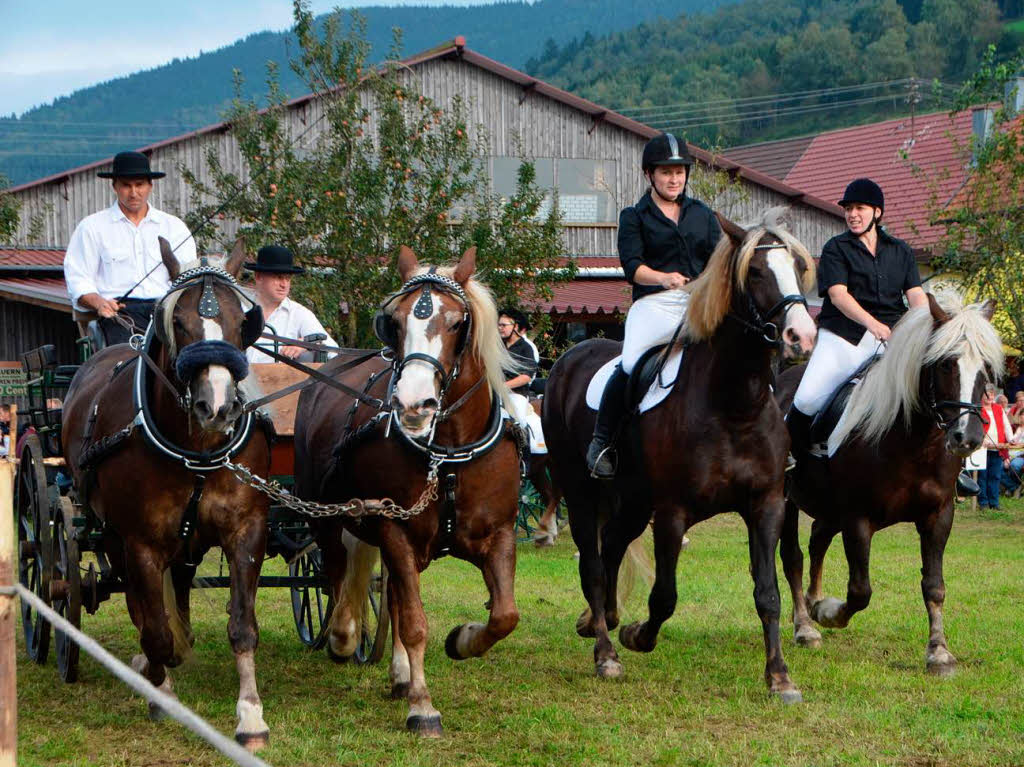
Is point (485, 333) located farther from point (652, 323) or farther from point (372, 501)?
point (652, 323)

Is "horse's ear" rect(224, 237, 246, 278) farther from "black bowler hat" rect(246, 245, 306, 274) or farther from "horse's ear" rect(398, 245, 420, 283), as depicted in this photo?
"black bowler hat" rect(246, 245, 306, 274)

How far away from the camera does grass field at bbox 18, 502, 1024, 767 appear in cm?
534

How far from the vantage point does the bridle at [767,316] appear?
596 centimetres

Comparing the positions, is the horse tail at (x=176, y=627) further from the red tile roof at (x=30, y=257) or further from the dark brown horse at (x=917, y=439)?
the red tile roof at (x=30, y=257)

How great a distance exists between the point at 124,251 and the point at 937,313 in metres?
4.57

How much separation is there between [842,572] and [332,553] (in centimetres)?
568

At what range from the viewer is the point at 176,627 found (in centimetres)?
630

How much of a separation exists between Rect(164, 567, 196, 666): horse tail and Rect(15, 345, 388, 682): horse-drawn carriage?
203mm

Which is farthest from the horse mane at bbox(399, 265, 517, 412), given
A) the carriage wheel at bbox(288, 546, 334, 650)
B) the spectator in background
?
the spectator in background

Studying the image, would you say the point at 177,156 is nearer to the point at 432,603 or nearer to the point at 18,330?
the point at 18,330

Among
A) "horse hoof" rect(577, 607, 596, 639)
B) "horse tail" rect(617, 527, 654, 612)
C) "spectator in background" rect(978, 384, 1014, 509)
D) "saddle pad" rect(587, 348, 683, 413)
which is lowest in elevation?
"spectator in background" rect(978, 384, 1014, 509)

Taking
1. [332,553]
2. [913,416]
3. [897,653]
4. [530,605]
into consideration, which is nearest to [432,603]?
[530,605]

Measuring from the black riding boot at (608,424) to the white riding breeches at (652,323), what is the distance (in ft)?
0.31

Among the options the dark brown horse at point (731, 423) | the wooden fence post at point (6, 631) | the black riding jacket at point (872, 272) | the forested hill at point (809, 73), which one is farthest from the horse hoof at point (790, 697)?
the forested hill at point (809, 73)
